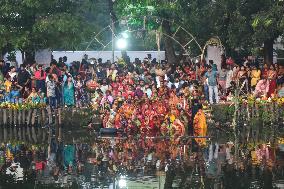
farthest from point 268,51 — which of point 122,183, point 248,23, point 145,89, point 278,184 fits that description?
point 122,183

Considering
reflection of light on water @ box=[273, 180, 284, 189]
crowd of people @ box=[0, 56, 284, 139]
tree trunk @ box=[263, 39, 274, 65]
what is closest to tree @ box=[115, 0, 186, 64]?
crowd of people @ box=[0, 56, 284, 139]

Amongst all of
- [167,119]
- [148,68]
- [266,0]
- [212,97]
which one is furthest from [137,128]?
[266,0]

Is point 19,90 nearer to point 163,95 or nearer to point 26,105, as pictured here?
point 26,105

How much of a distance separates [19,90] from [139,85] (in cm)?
478

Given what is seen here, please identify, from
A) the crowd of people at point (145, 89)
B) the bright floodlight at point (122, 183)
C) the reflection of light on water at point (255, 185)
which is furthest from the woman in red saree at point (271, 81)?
the bright floodlight at point (122, 183)

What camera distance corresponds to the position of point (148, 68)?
38.5 m

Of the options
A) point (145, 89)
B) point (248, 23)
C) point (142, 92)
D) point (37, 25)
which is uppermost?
point (248, 23)

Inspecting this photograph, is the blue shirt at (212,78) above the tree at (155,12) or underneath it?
underneath

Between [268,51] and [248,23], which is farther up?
[248,23]

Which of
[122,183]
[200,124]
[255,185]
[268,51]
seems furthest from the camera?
[268,51]

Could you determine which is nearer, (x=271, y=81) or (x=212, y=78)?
(x=212, y=78)

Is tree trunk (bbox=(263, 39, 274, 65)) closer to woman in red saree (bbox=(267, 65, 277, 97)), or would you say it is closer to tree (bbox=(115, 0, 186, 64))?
tree (bbox=(115, 0, 186, 64))

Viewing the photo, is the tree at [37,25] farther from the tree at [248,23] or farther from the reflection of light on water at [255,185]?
the reflection of light on water at [255,185]

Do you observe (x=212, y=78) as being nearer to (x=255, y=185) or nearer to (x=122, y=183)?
(x=122, y=183)
